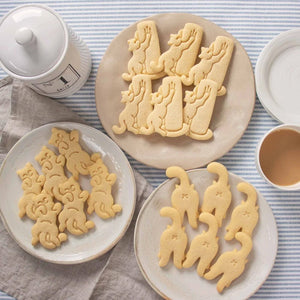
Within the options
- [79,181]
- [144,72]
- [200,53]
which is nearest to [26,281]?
[79,181]

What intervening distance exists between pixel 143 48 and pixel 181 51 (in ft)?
0.27

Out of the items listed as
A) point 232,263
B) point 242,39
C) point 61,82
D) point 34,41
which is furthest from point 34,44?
point 232,263

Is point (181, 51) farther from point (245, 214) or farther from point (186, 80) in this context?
point (245, 214)

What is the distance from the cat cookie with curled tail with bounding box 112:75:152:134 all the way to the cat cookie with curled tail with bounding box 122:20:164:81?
0.07ft

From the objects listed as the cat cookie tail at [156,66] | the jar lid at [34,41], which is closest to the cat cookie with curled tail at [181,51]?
the cat cookie tail at [156,66]

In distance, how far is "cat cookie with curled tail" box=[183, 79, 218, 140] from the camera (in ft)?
2.84

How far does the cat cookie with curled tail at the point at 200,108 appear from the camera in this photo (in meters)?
0.86

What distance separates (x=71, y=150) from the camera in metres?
0.89

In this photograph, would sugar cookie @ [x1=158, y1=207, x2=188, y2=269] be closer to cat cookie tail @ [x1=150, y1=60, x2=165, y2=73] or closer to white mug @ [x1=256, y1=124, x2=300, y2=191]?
white mug @ [x1=256, y1=124, x2=300, y2=191]

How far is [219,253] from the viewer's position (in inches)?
34.9

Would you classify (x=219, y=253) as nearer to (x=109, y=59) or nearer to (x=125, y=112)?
(x=125, y=112)

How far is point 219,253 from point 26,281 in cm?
44

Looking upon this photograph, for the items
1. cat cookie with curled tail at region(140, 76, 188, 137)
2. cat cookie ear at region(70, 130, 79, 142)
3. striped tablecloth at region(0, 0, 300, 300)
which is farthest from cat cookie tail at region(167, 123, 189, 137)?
cat cookie ear at region(70, 130, 79, 142)

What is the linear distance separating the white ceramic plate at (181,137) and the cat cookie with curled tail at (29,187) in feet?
0.62
